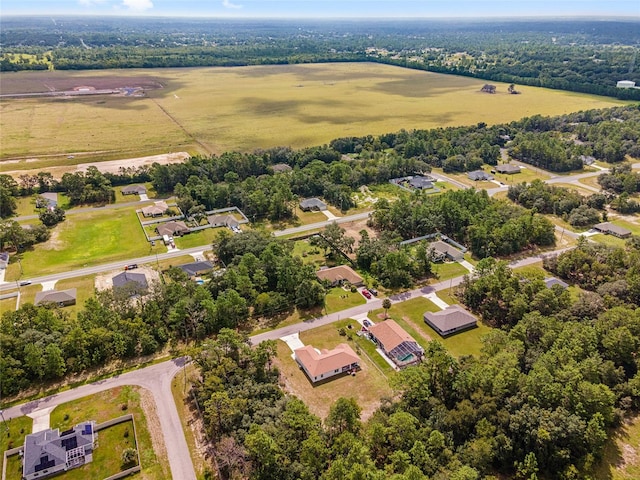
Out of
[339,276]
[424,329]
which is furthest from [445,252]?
[424,329]

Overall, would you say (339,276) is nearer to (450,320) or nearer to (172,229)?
(450,320)

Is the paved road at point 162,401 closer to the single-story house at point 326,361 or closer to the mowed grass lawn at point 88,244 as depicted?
the single-story house at point 326,361

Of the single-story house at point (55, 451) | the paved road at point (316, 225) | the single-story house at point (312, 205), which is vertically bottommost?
the paved road at point (316, 225)

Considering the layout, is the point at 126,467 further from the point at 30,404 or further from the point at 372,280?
the point at 372,280

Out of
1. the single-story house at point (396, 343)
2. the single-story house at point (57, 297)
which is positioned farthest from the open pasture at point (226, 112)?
the single-story house at point (396, 343)

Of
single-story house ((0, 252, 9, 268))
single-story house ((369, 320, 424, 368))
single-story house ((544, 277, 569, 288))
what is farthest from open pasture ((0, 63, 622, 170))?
single-story house ((369, 320, 424, 368))

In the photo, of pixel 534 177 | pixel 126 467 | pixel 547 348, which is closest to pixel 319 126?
pixel 534 177
